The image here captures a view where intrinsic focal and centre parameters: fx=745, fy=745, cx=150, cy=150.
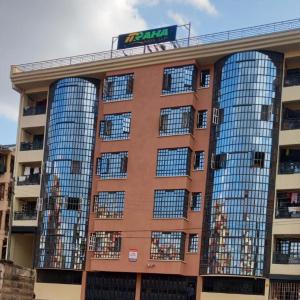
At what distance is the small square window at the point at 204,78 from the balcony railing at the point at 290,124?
7668 mm

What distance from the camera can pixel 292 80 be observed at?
57969 millimetres

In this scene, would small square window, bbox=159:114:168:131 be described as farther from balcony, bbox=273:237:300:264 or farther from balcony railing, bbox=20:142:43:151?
balcony railing, bbox=20:142:43:151

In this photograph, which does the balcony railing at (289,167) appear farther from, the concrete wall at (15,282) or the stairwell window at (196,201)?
the concrete wall at (15,282)

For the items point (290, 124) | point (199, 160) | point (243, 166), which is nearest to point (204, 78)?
point (199, 160)

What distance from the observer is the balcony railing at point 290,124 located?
186 feet

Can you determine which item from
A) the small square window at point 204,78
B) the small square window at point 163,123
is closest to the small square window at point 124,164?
the small square window at point 163,123

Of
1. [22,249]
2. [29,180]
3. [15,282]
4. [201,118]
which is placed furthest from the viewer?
[22,249]

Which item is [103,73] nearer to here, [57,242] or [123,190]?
[123,190]

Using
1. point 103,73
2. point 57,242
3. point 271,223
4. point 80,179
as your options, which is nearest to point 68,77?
point 103,73

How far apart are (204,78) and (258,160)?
9152 mm

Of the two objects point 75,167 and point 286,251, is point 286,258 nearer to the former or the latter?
point 286,251

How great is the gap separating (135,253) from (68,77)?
17768 mm

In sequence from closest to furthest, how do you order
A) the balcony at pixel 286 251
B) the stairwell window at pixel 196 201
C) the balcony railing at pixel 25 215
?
the balcony at pixel 286 251
the stairwell window at pixel 196 201
the balcony railing at pixel 25 215

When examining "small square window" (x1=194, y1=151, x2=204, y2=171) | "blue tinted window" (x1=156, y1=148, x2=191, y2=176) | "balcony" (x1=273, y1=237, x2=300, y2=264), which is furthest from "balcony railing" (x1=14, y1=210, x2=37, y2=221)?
"balcony" (x1=273, y1=237, x2=300, y2=264)
